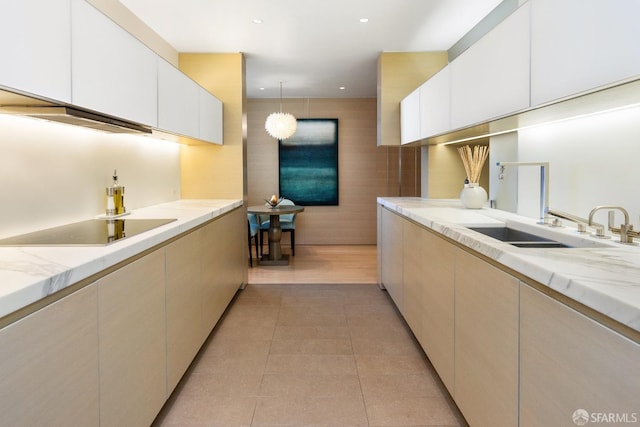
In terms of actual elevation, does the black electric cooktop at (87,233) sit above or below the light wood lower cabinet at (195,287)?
above

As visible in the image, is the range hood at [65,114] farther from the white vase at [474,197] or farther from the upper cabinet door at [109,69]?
the white vase at [474,197]

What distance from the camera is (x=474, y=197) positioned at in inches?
123

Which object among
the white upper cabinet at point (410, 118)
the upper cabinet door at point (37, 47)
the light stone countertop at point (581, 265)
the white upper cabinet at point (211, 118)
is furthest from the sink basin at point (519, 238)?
the white upper cabinet at point (211, 118)

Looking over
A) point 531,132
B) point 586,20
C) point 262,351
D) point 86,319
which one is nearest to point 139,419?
point 86,319

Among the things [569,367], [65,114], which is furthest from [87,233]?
[569,367]

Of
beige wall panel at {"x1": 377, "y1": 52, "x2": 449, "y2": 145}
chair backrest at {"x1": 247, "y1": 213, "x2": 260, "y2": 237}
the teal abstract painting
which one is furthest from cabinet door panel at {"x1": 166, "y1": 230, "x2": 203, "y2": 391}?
the teal abstract painting

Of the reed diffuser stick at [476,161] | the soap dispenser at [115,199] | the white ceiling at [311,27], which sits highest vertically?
the white ceiling at [311,27]

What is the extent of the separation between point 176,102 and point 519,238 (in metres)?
2.49

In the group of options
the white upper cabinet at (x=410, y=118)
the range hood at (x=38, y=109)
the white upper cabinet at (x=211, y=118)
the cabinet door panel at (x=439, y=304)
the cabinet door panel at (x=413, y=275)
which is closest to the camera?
the range hood at (x=38, y=109)

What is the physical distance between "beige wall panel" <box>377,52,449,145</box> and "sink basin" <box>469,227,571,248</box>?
7.97ft

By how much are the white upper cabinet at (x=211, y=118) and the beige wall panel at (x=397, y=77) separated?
1.74 meters

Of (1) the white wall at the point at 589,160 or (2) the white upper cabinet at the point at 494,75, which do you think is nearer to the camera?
(1) the white wall at the point at 589,160

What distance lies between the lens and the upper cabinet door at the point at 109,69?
182 centimetres

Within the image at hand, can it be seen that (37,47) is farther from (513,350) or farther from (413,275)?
(413,275)
